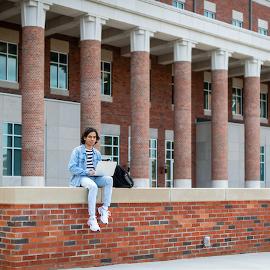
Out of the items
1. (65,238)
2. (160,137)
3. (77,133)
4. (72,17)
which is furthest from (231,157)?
(65,238)

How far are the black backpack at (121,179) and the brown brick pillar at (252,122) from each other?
27235 millimetres

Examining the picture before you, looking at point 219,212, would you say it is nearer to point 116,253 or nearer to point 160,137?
point 116,253

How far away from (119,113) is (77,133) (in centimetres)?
542

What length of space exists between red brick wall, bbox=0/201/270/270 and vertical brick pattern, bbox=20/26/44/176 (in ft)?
46.1

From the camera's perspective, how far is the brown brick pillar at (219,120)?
34344 millimetres

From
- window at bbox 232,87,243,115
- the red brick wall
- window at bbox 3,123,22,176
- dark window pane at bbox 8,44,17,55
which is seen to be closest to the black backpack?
the red brick wall

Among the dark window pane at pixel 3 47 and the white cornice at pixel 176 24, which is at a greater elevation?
the white cornice at pixel 176 24

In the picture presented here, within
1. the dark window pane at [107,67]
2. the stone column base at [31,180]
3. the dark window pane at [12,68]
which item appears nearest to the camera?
the stone column base at [31,180]

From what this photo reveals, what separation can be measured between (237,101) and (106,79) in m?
12.4

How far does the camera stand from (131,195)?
1050cm

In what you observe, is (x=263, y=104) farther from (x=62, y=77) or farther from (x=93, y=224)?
(x=93, y=224)

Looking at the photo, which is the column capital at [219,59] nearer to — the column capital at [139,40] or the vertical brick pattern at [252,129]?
the vertical brick pattern at [252,129]

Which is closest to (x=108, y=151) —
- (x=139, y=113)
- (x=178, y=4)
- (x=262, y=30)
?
(x=139, y=113)

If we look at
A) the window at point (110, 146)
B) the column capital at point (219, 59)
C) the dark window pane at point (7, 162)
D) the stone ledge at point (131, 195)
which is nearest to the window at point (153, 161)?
the window at point (110, 146)
